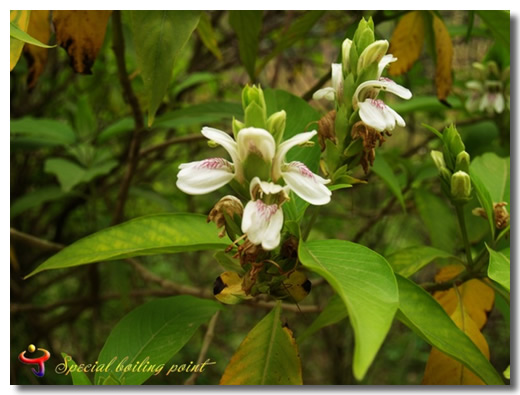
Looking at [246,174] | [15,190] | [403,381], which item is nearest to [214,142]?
[246,174]

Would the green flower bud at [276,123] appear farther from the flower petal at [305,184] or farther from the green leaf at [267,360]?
the green leaf at [267,360]

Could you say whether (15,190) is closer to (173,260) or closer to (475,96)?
(173,260)

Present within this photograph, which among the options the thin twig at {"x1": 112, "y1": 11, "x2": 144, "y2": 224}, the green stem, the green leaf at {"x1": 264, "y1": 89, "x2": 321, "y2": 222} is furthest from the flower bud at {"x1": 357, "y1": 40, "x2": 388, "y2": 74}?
the thin twig at {"x1": 112, "y1": 11, "x2": 144, "y2": 224}

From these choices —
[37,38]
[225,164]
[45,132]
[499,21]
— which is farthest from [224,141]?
[45,132]

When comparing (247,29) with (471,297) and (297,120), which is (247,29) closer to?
(297,120)

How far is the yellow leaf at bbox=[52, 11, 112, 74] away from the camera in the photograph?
822 mm

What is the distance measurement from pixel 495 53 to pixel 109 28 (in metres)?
0.74

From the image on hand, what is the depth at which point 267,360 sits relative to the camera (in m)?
0.65

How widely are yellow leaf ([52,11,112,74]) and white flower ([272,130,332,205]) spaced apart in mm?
437

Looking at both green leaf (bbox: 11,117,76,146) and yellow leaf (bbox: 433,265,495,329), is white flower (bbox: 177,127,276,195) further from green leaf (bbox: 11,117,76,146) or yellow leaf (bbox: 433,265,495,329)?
green leaf (bbox: 11,117,76,146)

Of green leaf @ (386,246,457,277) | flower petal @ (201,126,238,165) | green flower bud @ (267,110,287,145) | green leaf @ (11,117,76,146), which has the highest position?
green flower bud @ (267,110,287,145)

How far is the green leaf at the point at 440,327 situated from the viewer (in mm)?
603

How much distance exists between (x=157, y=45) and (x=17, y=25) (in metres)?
0.17

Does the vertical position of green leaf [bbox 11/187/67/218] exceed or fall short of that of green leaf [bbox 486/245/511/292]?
it falls short
